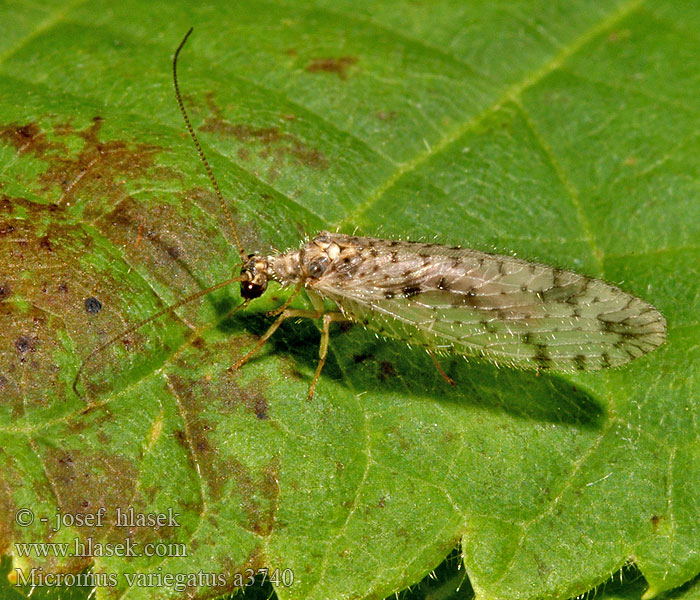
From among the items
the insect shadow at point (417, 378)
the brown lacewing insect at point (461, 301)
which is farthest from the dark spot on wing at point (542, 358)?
the insect shadow at point (417, 378)

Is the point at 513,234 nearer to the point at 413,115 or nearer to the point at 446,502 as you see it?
the point at 413,115

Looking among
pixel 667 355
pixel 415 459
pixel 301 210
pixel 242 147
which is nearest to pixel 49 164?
pixel 242 147

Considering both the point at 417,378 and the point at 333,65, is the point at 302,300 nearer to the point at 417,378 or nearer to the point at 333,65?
the point at 417,378

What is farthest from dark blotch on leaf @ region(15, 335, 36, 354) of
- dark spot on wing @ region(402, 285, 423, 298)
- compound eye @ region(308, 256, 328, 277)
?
dark spot on wing @ region(402, 285, 423, 298)

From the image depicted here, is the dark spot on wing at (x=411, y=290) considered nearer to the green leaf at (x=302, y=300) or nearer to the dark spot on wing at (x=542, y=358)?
Result: the green leaf at (x=302, y=300)

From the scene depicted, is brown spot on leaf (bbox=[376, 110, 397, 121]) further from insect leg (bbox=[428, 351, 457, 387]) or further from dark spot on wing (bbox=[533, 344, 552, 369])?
dark spot on wing (bbox=[533, 344, 552, 369])
